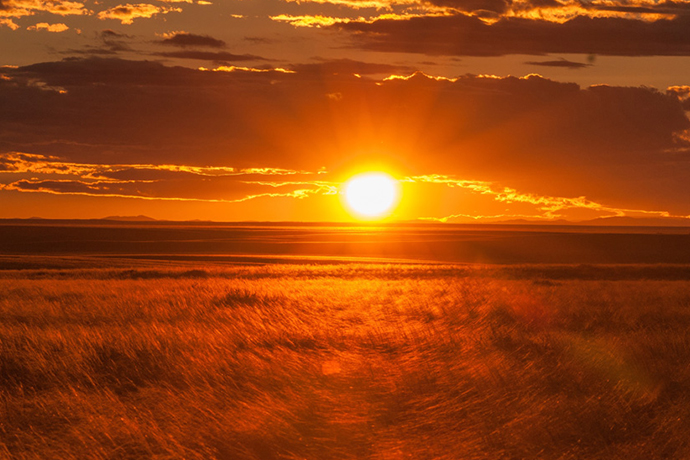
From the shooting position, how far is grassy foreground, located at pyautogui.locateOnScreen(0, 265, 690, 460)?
304 inches

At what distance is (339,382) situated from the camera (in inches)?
430

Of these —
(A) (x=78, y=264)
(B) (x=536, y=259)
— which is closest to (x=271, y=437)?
(A) (x=78, y=264)

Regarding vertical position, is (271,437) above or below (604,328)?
below

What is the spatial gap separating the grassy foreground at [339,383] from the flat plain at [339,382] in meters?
0.04

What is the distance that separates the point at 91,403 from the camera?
926 cm

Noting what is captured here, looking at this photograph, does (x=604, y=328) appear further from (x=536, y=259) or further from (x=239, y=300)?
(x=536, y=259)

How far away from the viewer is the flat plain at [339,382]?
25.3 ft

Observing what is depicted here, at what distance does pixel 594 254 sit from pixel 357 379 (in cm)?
7328

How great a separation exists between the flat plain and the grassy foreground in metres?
0.04

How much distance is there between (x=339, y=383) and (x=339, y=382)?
63 mm

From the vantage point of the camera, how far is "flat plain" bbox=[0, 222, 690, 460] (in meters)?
7.73

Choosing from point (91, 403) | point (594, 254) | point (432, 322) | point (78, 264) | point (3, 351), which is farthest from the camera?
point (594, 254)

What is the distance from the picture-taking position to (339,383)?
10859mm

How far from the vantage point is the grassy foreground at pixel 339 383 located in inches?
304
